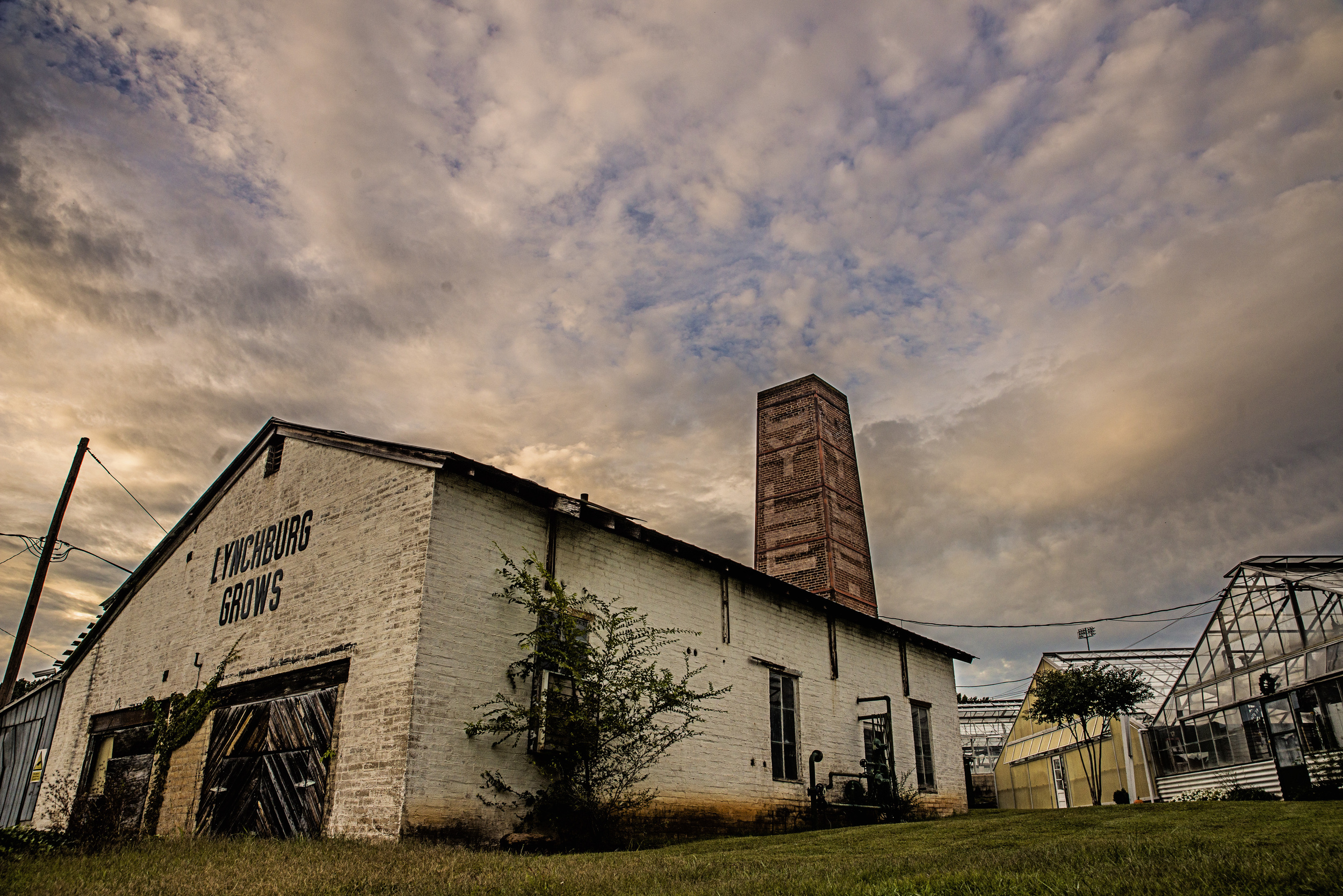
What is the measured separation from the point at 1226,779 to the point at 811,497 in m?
12.0

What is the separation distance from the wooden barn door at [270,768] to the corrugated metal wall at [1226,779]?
62.6 ft

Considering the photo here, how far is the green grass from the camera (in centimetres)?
485

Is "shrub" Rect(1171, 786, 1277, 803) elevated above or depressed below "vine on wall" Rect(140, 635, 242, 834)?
below

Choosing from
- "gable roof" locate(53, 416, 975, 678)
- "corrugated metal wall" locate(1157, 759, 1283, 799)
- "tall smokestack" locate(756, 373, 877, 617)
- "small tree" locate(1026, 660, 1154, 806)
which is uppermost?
"tall smokestack" locate(756, 373, 877, 617)


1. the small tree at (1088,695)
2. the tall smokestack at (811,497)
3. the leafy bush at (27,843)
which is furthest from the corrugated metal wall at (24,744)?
the small tree at (1088,695)

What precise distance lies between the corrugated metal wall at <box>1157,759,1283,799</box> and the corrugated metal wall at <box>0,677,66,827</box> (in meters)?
25.2

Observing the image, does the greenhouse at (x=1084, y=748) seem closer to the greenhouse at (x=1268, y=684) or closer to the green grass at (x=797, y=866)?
the greenhouse at (x=1268, y=684)

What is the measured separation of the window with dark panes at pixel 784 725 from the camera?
14219mm

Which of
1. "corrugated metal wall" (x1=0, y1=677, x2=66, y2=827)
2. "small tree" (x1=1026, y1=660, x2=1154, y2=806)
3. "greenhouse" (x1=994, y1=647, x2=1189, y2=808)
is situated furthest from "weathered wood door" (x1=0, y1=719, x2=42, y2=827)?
"greenhouse" (x1=994, y1=647, x2=1189, y2=808)

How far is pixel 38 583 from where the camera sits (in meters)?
14.4

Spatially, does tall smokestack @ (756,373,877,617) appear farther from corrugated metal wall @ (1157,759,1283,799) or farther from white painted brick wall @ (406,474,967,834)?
corrugated metal wall @ (1157,759,1283,799)

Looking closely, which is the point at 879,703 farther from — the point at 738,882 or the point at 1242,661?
the point at 738,882

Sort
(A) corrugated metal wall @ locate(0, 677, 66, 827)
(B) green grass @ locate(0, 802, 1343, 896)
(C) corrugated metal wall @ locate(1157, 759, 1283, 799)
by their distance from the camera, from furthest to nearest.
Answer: (C) corrugated metal wall @ locate(1157, 759, 1283, 799) → (A) corrugated metal wall @ locate(0, 677, 66, 827) → (B) green grass @ locate(0, 802, 1343, 896)

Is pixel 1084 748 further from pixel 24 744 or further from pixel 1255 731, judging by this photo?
pixel 24 744
